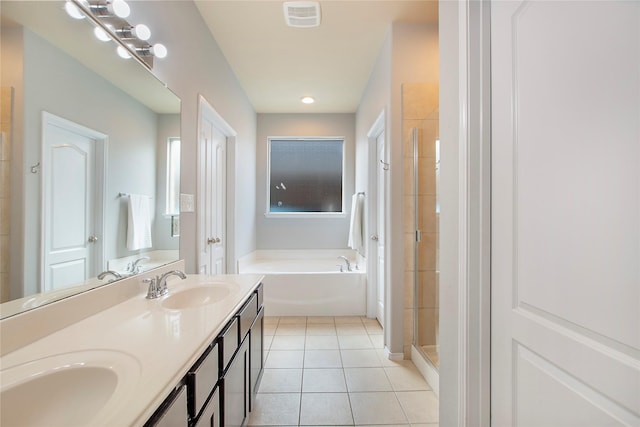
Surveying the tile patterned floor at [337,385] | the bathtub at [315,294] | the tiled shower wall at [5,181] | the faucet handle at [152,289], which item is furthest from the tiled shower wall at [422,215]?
the tiled shower wall at [5,181]

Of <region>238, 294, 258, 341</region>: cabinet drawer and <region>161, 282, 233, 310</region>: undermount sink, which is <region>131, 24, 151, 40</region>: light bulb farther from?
<region>238, 294, 258, 341</region>: cabinet drawer

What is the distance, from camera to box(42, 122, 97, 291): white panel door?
914mm

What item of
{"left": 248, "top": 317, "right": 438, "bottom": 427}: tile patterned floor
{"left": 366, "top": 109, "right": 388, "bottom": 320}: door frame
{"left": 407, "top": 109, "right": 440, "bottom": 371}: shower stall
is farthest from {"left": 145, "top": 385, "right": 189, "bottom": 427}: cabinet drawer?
{"left": 366, "top": 109, "right": 388, "bottom": 320}: door frame

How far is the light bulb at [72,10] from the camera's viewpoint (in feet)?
3.25

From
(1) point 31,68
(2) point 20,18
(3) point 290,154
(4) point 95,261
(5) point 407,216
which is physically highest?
(3) point 290,154

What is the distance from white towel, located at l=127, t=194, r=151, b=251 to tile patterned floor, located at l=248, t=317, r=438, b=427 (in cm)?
119

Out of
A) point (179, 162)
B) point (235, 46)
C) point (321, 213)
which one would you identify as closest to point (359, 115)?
point (321, 213)

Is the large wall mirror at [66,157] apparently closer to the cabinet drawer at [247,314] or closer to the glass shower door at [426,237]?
the cabinet drawer at [247,314]

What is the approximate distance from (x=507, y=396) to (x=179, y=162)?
2.00 meters

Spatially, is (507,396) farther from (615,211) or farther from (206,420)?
(206,420)

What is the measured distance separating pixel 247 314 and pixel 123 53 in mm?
1388

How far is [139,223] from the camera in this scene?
1414 mm

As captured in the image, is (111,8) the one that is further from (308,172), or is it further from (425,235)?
(308,172)

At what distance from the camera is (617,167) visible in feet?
2.00
